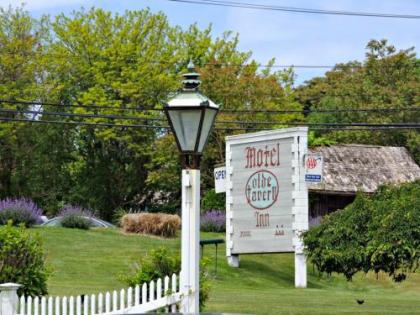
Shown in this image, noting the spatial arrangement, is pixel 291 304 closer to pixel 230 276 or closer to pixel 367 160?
pixel 230 276

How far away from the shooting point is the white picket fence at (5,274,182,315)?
13664 mm

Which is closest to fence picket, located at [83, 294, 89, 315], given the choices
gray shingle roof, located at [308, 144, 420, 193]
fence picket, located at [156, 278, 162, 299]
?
fence picket, located at [156, 278, 162, 299]

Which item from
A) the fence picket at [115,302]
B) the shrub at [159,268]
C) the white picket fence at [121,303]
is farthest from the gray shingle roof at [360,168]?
the fence picket at [115,302]

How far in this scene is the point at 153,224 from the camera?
3641 centimetres

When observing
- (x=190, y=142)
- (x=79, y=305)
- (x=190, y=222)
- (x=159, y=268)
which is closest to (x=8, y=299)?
(x=79, y=305)

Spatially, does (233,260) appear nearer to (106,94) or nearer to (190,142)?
(190,142)

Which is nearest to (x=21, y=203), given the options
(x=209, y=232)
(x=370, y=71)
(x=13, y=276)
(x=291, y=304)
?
(x=209, y=232)

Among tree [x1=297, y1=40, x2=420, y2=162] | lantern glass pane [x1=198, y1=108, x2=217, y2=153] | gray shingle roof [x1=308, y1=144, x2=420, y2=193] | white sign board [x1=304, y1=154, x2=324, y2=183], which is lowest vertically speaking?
lantern glass pane [x1=198, y1=108, x2=217, y2=153]

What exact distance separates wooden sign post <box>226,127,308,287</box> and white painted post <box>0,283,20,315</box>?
→ 15702 mm

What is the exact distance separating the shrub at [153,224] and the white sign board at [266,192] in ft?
12.9

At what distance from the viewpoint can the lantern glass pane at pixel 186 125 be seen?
1204cm

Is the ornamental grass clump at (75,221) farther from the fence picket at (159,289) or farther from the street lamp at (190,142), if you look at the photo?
the street lamp at (190,142)

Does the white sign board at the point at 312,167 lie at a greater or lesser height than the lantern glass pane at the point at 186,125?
greater

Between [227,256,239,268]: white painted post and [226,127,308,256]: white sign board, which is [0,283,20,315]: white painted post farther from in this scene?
[227,256,239,268]: white painted post
